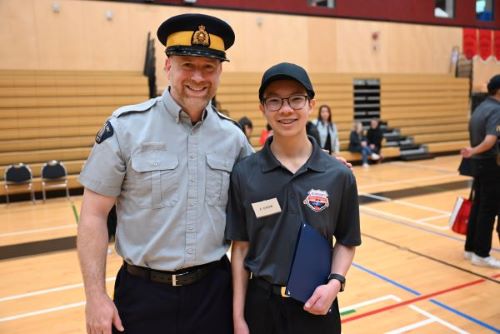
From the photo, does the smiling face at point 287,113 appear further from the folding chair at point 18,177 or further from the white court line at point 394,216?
the folding chair at point 18,177

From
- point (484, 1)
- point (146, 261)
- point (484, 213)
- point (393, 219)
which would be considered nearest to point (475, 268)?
point (484, 213)

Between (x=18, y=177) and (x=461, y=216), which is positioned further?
(x=18, y=177)

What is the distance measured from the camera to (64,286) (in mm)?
4117

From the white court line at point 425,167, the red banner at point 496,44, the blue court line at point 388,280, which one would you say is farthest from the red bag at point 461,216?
the red banner at point 496,44

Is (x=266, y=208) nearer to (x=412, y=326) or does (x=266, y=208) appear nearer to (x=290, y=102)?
(x=290, y=102)

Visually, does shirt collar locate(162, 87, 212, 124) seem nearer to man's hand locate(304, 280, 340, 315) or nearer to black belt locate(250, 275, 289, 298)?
black belt locate(250, 275, 289, 298)

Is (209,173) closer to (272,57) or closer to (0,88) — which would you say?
(0,88)

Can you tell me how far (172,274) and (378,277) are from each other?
301cm

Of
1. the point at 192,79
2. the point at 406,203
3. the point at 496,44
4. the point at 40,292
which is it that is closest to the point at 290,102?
the point at 192,79

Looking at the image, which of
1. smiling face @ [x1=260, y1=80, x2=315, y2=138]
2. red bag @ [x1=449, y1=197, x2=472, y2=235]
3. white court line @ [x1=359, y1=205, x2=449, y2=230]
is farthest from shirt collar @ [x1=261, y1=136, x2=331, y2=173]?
white court line @ [x1=359, y1=205, x2=449, y2=230]

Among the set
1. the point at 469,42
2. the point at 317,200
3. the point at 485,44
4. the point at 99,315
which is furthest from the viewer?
the point at 485,44

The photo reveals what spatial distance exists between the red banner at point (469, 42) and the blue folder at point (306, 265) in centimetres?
1652

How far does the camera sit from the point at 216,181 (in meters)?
1.70

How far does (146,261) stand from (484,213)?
12.2ft
